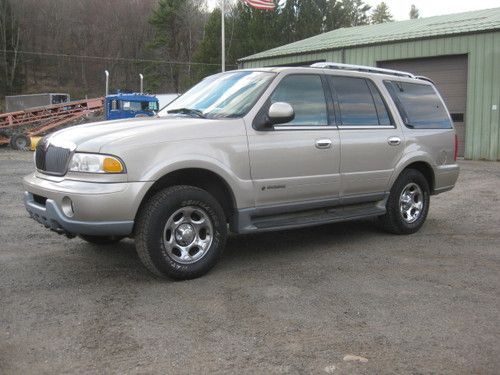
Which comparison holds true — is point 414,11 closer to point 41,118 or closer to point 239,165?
point 41,118

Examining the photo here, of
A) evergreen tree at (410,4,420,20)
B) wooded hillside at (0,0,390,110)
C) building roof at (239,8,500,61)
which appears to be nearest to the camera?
building roof at (239,8,500,61)

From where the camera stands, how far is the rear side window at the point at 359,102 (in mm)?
6203

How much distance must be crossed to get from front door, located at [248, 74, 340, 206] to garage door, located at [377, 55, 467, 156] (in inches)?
561

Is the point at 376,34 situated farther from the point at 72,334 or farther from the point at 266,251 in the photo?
the point at 72,334

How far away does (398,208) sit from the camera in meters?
6.88

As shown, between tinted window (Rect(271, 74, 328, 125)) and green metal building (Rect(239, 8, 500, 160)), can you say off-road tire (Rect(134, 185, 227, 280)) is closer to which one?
tinted window (Rect(271, 74, 328, 125))

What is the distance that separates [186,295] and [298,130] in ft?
6.71

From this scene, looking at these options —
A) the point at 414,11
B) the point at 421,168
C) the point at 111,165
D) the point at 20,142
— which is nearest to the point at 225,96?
the point at 111,165

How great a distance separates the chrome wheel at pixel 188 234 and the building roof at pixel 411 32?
50.8ft

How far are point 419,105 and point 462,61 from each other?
12710 millimetres

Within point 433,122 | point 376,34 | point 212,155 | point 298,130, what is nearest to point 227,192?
point 212,155

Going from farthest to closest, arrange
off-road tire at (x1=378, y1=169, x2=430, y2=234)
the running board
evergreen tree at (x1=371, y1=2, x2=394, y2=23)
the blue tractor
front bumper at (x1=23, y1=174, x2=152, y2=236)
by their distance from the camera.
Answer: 1. evergreen tree at (x1=371, y1=2, x2=394, y2=23)
2. the blue tractor
3. off-road tire at (x1=378, y1=169, x2=430, y2=234)
4. the running board
5. front bumper at (x1=23, y1=174, x2=152, y2=236)

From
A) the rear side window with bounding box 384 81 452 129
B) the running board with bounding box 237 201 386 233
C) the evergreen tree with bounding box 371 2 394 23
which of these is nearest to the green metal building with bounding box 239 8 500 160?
the rear side window with bounding box 384 81 452 129

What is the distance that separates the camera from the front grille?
15.8ft
